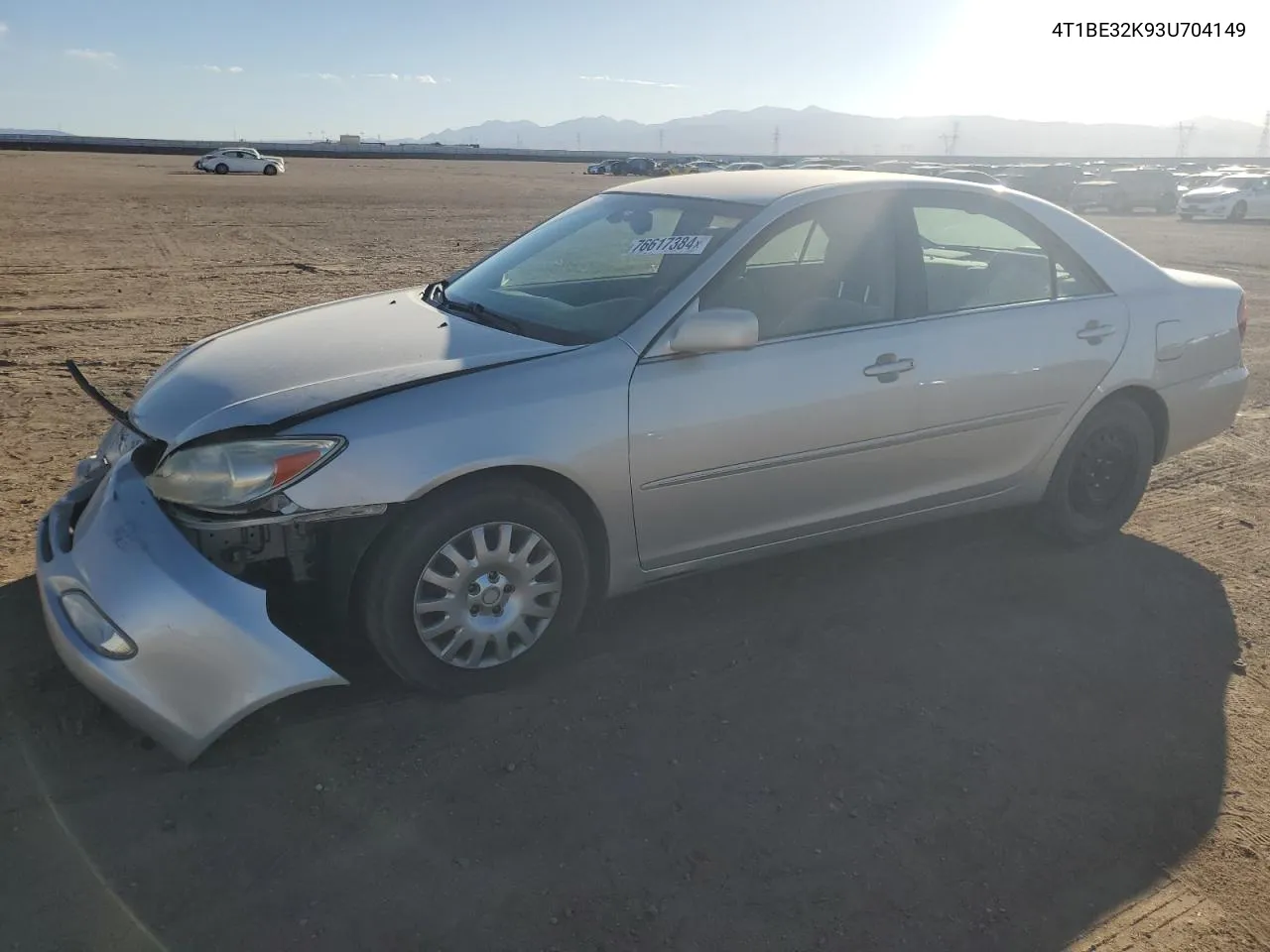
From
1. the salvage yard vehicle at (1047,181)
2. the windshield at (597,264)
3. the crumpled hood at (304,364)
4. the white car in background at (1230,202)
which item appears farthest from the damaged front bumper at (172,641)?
the salvage yard vehicle at (1047,181)

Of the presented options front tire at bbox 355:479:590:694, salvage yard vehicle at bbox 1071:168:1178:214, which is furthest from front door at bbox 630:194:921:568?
salvage yard vehicle at bbox 1071:168:1178:214

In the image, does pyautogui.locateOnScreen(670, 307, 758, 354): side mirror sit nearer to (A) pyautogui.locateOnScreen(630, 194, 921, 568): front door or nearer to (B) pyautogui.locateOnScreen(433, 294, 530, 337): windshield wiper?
(A) pyautogui.locateOnScreen(630, 194, 921, 568): front door

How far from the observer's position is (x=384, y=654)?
321cm

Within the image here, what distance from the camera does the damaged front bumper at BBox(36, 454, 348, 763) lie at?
2.77m

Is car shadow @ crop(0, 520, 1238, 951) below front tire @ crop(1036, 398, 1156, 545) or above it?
below

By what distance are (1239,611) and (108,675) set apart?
164 inches

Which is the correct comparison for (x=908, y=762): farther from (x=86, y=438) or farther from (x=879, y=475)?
(x=86, y=438)

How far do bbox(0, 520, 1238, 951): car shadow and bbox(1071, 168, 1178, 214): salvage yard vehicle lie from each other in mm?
35914

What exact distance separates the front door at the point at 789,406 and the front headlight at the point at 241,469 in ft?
3.39

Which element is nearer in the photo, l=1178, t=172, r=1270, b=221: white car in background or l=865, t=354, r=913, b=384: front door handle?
l=865, t=354, r=913, b=384: front door handle

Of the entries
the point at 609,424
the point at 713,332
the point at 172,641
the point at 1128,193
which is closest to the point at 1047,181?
the point at 1128,193

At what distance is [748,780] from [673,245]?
6.57ft

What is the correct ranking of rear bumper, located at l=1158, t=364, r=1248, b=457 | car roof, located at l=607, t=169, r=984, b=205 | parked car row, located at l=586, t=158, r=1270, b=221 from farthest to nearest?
parked car row, located at l=586, t=158, r=1270, b=221
rear bumper, located at l=1158, t=364, r=1248, b=457
car roof, located at l=607, t=169, r=984, b=205

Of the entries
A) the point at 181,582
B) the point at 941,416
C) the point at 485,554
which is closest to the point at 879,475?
the point at 941,416
